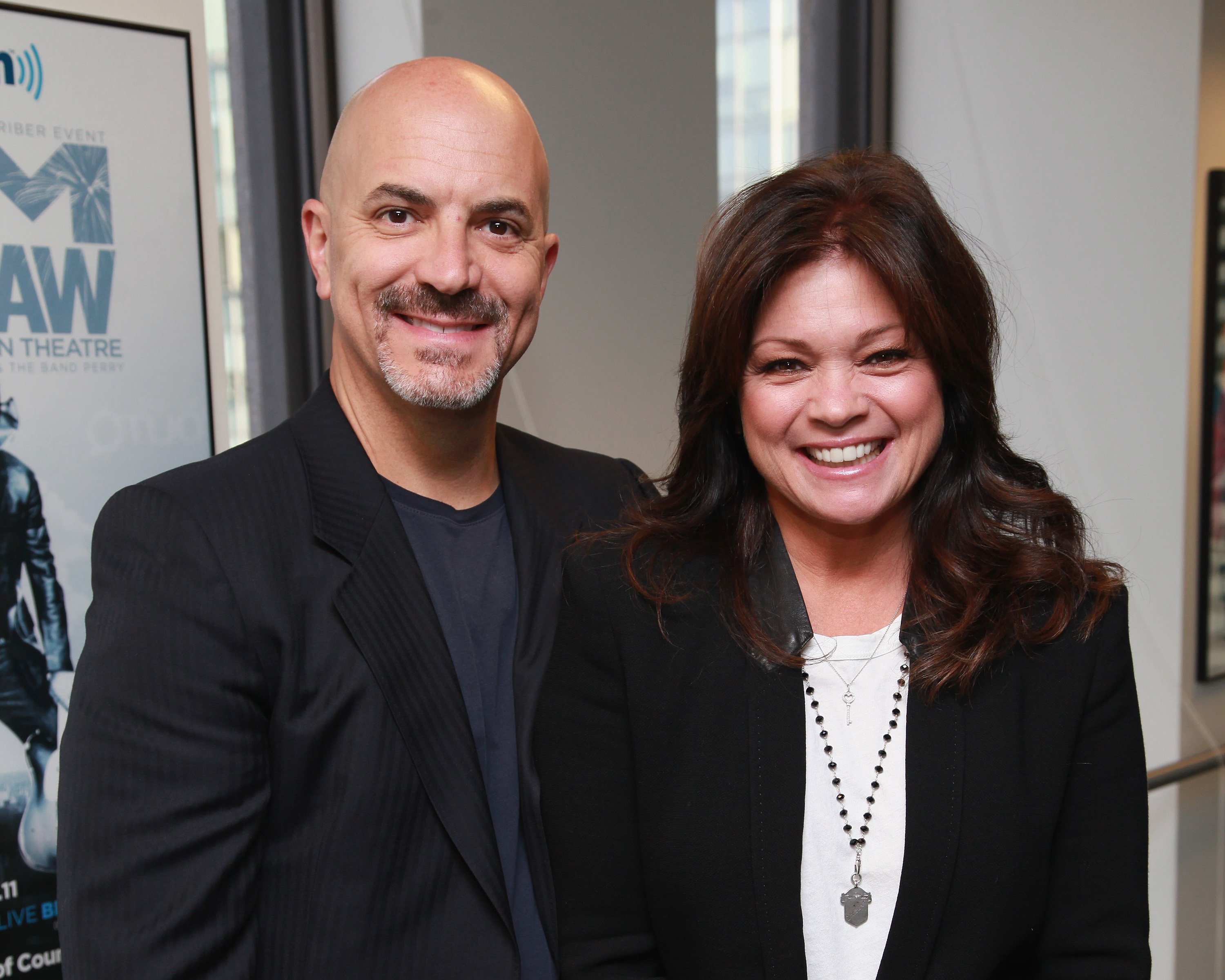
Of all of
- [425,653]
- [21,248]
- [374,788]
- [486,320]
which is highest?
[21,248]

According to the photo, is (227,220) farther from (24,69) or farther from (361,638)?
(361,638)

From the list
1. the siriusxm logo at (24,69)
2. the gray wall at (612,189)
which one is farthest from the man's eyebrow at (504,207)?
the gray wall at (612,189)

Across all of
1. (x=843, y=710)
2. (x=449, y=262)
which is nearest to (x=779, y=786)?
(x=843, y=710)

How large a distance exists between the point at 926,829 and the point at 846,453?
0.48 meters

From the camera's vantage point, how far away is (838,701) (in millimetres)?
1429

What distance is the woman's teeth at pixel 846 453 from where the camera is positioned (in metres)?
1.38

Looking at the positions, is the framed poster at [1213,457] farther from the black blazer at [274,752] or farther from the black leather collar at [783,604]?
the black blazer at [274,752]

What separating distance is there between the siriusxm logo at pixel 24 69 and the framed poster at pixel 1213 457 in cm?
286

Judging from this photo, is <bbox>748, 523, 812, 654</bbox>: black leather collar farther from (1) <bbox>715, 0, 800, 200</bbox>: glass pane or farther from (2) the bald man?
(1) <bbox>715, 0, 800, 200</bbox>: glass pane

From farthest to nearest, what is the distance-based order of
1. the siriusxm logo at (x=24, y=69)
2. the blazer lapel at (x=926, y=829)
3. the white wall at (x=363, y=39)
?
1. the white wall at (x=363, y=39)
2. the siriusxm logo at (x=24, y=69)
3. the blazer lapel at (x=926, y=829)

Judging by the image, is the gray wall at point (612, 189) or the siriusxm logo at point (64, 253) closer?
the siriusxm logo at point (64, 253)

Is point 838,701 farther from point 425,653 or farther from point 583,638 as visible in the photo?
point 425,653

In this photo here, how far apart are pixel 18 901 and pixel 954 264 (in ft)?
5.84

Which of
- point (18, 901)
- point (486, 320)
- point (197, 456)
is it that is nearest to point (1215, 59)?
point (486, 320)
